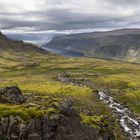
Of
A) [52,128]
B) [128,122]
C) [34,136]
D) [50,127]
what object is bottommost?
[128,122]

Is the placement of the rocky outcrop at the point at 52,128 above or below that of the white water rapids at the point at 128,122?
above

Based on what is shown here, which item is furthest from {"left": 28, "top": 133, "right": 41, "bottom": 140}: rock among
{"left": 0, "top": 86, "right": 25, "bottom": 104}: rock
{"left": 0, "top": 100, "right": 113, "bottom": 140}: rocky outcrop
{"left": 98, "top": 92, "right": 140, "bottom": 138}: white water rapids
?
{"left": 98, "top": 92, "right": 140, "bottom": 138}: white water rapids

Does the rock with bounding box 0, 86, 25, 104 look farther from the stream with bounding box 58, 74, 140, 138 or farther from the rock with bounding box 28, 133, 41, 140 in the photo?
the stream with bounding box 58, 74, 140, 138

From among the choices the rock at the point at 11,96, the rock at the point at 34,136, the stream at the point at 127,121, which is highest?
the rock at the point at 11,96

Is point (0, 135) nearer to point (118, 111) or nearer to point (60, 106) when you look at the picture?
point (60, 106)

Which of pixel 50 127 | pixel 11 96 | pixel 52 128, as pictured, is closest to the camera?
pixel 50 127

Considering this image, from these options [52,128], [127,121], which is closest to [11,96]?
[52,128]

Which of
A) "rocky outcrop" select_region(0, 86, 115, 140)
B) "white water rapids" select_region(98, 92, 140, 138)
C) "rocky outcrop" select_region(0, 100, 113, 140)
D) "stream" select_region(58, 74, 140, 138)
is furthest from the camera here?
"white water rapids" select_region(98, 92, 140, 138)

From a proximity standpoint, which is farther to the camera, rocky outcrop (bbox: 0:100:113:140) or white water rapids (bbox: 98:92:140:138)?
white water rapids (bbox: 98:92:140:138)

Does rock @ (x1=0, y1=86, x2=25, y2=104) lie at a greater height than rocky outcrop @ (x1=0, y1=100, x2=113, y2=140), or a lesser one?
greater

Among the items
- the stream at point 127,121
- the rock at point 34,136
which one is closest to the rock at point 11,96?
the rock at point 34,136

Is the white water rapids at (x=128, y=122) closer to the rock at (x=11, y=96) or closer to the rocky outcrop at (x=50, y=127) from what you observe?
the rocky outcrop at (x=50, y=127)

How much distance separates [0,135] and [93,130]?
1071 inches

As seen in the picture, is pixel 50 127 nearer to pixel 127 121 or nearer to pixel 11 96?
pixel 11 96
